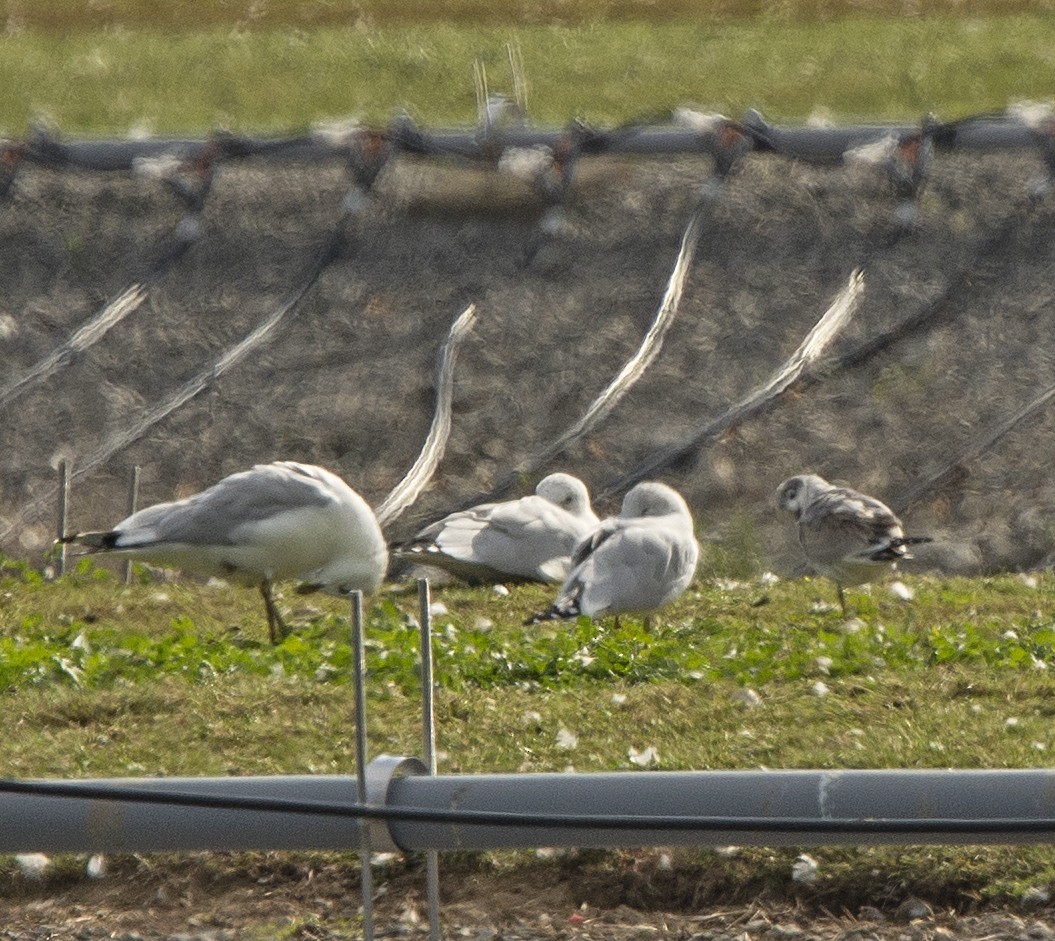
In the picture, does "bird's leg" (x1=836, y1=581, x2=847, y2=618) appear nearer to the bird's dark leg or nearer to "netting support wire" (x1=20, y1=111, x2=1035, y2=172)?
the bird's dark leg

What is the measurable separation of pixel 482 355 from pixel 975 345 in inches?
139

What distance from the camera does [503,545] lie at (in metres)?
10.3

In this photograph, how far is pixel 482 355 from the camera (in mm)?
14453

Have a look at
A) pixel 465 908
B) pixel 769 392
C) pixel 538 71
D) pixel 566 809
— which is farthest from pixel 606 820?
pixel 538 71

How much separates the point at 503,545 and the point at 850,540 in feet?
6.55

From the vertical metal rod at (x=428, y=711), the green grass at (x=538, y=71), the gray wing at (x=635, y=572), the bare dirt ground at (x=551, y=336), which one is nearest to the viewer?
the vertical metal rod at (x=428, y=711)

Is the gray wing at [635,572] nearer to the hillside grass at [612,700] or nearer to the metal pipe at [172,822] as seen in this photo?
the hillside grass at [612,700]

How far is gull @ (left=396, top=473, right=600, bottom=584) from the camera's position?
33.5ft

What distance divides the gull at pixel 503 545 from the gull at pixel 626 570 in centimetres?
111

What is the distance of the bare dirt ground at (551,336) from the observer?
1269cm

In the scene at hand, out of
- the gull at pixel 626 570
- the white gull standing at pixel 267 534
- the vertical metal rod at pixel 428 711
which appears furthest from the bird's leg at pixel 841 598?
the vertical metal rod at pixel 428 711

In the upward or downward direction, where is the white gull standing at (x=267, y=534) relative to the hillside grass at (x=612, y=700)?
upward

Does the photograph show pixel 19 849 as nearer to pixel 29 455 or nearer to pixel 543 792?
pixel 543 792

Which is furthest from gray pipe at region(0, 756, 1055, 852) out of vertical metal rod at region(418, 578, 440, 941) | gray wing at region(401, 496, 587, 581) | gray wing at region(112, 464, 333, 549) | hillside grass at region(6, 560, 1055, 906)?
gray wing at region(401, 496, 587, 581)
